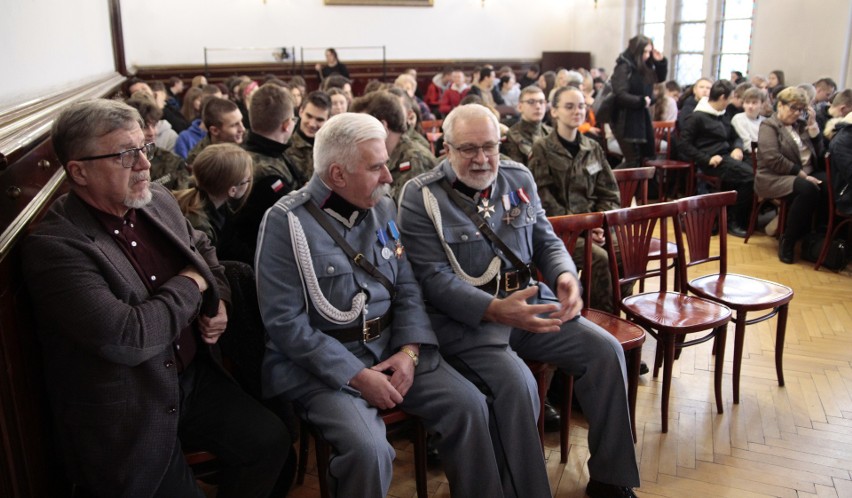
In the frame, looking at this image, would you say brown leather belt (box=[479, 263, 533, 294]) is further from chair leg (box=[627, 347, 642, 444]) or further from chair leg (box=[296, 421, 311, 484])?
chair leg (box=[296, 421, 311, 484])

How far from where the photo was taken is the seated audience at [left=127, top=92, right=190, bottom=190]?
11.7 feet

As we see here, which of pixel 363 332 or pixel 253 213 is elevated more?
pixel 253 213

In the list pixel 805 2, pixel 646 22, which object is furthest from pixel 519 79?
pixel 805 2

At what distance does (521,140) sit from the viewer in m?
4.47

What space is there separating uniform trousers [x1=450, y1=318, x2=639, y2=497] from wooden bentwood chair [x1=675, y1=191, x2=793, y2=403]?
0.91 meters

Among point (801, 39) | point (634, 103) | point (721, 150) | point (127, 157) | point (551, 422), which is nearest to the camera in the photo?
point (127, 157)

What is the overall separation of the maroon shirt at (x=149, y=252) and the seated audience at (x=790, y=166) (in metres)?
4.63

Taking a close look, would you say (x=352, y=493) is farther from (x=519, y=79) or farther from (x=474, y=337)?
(x=519, y=79)

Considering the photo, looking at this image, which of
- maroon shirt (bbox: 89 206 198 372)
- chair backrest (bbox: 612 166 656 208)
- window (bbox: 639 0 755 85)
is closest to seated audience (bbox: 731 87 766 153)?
chair backrest (bbox: 612 166 656 208)

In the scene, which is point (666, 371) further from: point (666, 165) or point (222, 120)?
point (666, 165)

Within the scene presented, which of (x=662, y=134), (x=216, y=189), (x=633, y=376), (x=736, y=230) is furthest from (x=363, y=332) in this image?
(x=662, y=134)

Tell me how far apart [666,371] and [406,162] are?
1624 mm

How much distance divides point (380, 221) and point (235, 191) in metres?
0.63

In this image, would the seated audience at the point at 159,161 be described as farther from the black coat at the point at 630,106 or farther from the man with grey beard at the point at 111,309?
the black coat at the point at 630,106
